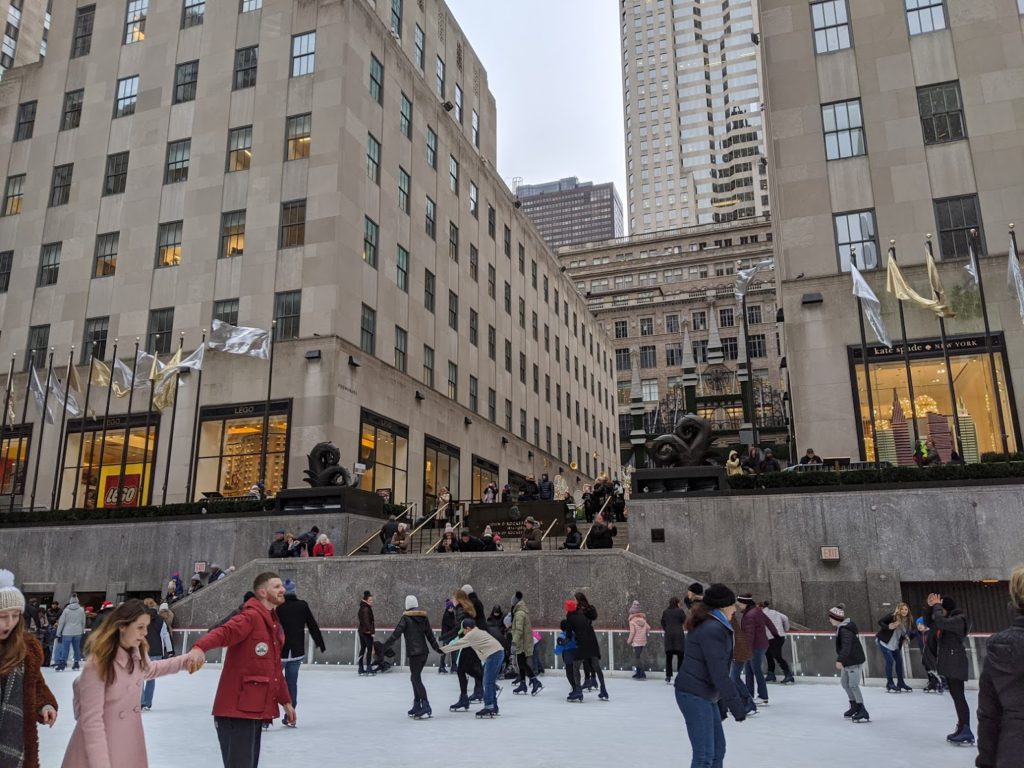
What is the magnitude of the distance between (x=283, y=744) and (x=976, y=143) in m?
33.0

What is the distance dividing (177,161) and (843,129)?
30434 mm

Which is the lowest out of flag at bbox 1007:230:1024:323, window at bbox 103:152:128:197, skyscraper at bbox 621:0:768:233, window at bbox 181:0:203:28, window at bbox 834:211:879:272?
flag at bbox 1007:230:1024:323

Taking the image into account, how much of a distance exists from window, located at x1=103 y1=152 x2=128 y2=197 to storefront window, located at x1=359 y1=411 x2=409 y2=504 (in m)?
17.6

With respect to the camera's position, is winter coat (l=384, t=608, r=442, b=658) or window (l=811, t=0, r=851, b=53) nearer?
winter coat (l=384, t=608, r=442, b=658)

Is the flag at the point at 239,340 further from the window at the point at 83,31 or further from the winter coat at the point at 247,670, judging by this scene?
the winter coat at the point at 247,670

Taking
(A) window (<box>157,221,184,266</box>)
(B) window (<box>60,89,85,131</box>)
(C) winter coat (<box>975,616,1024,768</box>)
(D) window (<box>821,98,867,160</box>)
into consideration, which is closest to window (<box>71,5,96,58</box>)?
(B) window (<box>60,89,85,131</box>)

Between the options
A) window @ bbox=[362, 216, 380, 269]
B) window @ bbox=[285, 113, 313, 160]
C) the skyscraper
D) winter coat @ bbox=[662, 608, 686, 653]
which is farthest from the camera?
the skyscraper

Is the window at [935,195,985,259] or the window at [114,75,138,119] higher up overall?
the window at [114,75,138,119]

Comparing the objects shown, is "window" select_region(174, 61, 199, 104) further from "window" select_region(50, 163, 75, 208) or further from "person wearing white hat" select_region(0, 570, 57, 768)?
"person wearing white hat" select_region(0, 570, 57, 768)

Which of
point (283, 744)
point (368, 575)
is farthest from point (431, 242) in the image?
point (283, 744)

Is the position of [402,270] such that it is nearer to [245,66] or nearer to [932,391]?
[245,66]

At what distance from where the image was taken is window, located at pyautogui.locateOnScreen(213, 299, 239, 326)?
36312mm

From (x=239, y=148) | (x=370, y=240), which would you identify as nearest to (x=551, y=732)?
(x=370, y=240)

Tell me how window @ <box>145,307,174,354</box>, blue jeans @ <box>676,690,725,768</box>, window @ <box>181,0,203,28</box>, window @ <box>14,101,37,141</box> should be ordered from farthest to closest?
window @ <box>14,101,37,141</box>, window @ <box>181,0,203,28</box>, window @ <box>145,307,174,354</box>, blue jeans @ <box>676,690,725,768</box>
